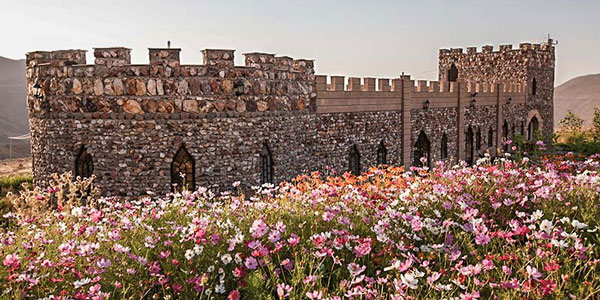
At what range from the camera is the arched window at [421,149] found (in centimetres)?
2136

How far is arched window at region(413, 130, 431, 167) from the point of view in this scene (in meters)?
21.4

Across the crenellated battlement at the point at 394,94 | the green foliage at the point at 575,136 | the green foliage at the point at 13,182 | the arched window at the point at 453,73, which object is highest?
the arched window at the point at 453,73

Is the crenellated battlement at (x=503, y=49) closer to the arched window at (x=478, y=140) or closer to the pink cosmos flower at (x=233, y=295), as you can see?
the arched window at (x=478, y=140)

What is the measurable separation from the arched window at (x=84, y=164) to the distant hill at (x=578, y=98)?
101 m

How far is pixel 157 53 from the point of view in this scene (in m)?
11.4

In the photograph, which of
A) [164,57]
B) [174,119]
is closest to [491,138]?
[174,119]

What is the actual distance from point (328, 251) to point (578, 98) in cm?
12400

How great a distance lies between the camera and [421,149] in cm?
2188

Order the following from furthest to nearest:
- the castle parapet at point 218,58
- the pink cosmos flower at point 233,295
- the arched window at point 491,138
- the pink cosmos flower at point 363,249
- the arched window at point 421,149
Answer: the arched window at point 491,138 < the arched window at point 421,149 < the castle parapet at point 218,58 < the pink cosmos flower at point 363,249 < the pink cosmos flower at point 233,295

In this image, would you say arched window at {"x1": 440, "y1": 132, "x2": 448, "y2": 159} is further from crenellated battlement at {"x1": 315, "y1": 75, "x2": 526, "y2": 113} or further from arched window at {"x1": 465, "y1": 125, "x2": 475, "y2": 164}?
arched window at {"x1": 465, "y1": 125, "x2": 475, "y2": 164}

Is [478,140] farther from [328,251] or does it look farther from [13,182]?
[328,251]

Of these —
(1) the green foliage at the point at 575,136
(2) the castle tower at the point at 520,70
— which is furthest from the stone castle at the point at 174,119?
(1) the green foliage at the point at 575,136

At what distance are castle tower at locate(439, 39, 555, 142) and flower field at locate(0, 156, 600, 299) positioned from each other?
24972 millimetres

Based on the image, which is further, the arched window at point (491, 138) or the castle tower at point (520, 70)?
the castle tower at point (520, 70)
